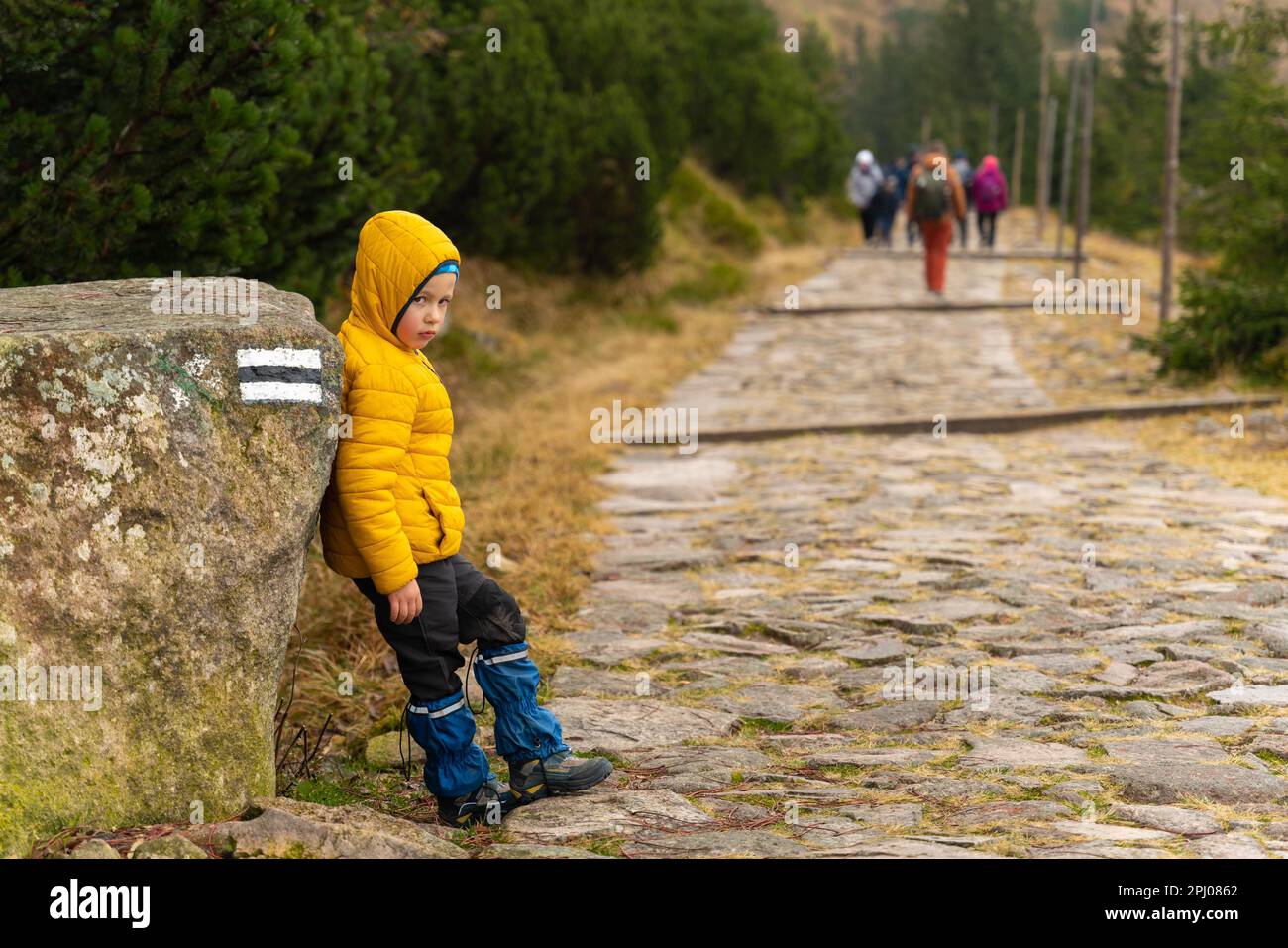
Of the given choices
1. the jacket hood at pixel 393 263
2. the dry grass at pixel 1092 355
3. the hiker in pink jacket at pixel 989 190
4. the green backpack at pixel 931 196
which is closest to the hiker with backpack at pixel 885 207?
the hiker in pink jacket at pixel 989 190

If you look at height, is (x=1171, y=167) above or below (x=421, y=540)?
above

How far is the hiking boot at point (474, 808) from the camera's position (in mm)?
4027

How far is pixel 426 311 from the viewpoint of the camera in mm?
3881

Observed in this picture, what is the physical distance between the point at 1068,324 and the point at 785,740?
12.5 metres

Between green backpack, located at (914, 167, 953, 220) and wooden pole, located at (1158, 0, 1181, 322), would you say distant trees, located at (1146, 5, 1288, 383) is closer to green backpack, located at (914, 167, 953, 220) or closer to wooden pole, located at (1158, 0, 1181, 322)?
wooden pole, located at (1158, 0, 1181, 322)

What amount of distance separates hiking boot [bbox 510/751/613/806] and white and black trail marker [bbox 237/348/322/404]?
1236 millimetres

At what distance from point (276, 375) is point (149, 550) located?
0.51m

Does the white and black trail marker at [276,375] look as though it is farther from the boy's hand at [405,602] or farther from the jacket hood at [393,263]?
the boy's hand at [405,602]

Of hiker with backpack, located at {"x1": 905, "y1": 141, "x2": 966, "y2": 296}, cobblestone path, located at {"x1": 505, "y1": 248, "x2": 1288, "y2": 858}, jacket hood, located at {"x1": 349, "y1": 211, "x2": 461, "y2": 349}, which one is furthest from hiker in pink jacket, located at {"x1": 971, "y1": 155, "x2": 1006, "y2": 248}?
jacket hood, located at {"x1": 349, "y1": 211, "x2": 461, "y2": 349}

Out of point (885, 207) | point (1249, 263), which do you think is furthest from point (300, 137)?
point (885, 207)

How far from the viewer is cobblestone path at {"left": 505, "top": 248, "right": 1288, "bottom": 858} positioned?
12.9ft

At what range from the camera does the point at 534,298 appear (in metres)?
15.3

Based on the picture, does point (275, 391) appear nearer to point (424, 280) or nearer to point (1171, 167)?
point (424, 280)
